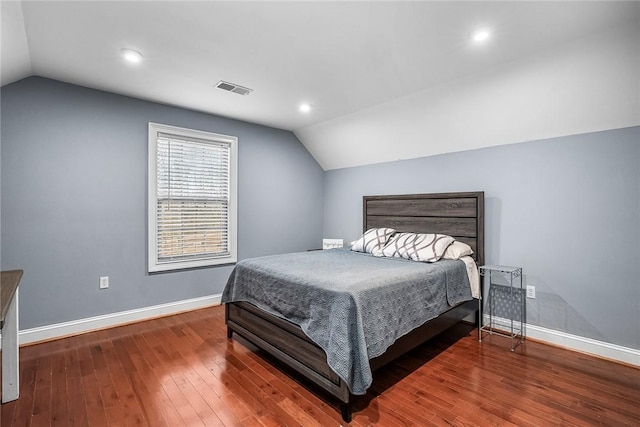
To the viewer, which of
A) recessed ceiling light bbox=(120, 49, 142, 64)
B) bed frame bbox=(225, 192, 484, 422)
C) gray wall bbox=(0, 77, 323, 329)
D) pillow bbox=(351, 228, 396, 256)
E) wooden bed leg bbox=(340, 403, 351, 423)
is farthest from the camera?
pillow bbox=(351, 228, 396, 256)

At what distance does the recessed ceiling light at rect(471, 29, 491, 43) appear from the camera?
209 centimetres

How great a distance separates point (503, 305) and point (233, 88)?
3.51 m

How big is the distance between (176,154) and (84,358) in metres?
2.24

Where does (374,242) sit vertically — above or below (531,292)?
above

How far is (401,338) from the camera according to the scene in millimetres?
2248

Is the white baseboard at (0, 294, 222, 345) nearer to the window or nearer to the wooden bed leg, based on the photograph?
the window

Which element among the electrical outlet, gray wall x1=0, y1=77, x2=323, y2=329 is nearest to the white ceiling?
gray wall x1=0, y1=77, x2=323, y2=329

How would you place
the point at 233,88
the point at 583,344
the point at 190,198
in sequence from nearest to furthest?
the point at 583,344
the point at 233,88
the point at 190,198

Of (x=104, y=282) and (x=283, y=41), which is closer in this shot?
(x=283, y=41)

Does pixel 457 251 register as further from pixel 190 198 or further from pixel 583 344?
pixel 190 198

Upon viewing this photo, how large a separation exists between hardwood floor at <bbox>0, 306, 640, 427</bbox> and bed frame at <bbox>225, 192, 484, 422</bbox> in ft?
0.53

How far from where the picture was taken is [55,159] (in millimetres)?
2936

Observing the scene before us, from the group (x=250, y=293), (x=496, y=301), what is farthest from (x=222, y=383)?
(x=496, y=301)

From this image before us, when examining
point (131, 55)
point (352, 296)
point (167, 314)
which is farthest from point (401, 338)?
point (131, 55)
